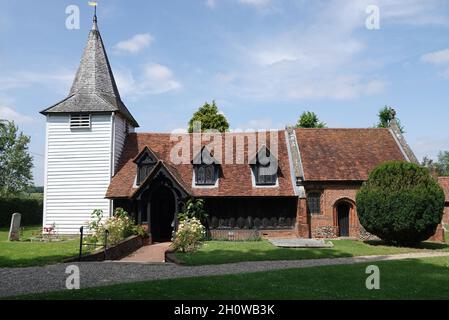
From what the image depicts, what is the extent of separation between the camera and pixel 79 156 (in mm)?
26844

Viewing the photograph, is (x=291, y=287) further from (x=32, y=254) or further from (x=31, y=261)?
(x=32, y=254)

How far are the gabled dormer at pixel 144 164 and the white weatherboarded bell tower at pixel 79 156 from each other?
2155mm

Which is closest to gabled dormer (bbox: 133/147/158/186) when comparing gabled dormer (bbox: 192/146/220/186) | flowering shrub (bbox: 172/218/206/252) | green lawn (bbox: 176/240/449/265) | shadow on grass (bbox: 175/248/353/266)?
gabled dormer (bbox: 192/146/220/186)

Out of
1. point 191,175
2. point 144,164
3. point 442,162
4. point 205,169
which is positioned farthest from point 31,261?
point 442,162

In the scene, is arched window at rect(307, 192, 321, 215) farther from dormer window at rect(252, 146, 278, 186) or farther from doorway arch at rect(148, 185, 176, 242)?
doorway arch at rect(148, 185, 176, 242)

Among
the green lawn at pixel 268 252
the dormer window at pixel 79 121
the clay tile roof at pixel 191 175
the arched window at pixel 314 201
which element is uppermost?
the dormer window at pixel 79 121

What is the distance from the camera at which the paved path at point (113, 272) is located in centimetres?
1088

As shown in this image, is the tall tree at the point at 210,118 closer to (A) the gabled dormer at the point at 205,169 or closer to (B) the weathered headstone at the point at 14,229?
(A) the gabled dormer at the point at 205,169

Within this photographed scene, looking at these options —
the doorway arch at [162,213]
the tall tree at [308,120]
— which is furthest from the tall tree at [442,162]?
the doorway arch at [162,213]

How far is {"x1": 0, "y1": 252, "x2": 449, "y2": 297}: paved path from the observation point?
10875 mm

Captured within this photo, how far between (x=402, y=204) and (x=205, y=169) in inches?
470

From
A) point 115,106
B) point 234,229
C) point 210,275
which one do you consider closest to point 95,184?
point 115,106

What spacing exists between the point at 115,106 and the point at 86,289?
18.7 metres
